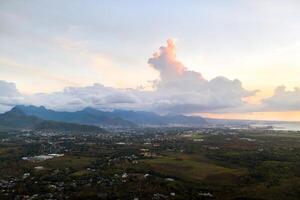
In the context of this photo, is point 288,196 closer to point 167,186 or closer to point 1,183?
point 167,186

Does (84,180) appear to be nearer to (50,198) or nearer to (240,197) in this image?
(50,198)

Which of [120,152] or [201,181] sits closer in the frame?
[201,181]

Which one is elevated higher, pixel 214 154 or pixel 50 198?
pixel 214 154

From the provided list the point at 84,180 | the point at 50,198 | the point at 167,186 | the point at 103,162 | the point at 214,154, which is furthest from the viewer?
the point at 214,154

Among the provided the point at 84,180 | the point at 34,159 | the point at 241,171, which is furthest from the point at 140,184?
the point at 34,159

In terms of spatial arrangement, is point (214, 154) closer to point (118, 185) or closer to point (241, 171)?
point (241, 171)

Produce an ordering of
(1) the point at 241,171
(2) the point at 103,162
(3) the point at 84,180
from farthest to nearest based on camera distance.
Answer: (2) the point at 103,162, (1) the point at 241,171, (3) the point at 84,180

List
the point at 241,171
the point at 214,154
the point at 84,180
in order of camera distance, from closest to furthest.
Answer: the point at 84,180 → the point at 241,171 → the point at 214,154

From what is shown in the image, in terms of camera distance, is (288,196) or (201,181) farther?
(201,181)

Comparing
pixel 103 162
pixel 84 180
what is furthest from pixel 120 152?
pixel 84 180
